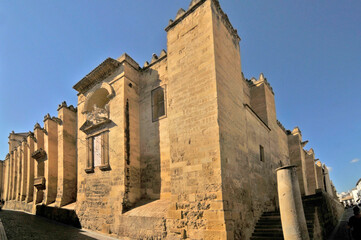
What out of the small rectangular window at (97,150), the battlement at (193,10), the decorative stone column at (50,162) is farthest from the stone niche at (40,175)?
the battlement at (193,10)

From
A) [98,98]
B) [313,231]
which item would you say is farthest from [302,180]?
[98,98]

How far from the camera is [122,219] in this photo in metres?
7.98

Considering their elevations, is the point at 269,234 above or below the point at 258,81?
below

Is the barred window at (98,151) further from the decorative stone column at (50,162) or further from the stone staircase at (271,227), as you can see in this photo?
the stone staircase at (271,227)

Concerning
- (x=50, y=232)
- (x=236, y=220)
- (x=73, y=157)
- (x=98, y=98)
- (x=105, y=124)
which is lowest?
(x=50, y=232)

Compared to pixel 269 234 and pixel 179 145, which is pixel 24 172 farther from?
pixel 269 234

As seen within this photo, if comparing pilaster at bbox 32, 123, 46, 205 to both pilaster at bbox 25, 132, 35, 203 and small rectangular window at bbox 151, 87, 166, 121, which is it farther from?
small rectangular window at bbox 151, 87, 166, 121

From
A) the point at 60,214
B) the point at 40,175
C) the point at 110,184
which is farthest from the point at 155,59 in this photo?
the point at 40,175

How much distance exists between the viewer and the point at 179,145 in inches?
273

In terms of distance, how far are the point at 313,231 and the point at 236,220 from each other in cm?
201

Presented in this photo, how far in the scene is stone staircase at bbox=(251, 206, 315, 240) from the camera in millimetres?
6227

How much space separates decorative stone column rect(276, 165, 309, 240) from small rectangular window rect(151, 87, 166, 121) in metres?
5.24

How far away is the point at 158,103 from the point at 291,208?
20.1ft

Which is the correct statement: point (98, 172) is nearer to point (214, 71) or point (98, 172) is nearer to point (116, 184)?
point (116, 184)
